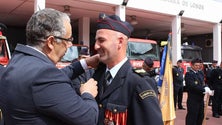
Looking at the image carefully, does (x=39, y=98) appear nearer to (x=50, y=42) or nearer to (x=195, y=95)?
(x=50, y=42)

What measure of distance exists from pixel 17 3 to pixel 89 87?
11871 mm

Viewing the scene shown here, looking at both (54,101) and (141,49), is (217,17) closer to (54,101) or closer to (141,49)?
(141,49)

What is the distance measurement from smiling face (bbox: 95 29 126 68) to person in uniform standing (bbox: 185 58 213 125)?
471 centimetres

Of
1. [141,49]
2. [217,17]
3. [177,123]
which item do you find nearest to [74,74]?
[177,123]

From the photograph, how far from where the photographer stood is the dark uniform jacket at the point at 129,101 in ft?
5.75

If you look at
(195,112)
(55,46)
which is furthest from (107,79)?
(195,112)

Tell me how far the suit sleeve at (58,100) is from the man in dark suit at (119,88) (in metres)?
0.31

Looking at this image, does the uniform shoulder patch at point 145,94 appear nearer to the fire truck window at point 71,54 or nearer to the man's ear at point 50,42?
the man's ear at point 50,42

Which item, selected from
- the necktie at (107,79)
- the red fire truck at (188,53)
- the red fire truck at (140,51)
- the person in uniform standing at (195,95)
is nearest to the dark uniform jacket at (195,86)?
the person in uniform standing at (195,95)

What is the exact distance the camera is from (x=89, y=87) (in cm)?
178

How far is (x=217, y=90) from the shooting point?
9477mm

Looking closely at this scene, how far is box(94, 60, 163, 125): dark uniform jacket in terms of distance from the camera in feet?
5.75

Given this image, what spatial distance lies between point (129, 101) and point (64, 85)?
1.58 feet

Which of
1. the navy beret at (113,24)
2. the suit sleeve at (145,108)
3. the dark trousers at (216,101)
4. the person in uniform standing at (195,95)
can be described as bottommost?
the dark trousers at (216,101)
